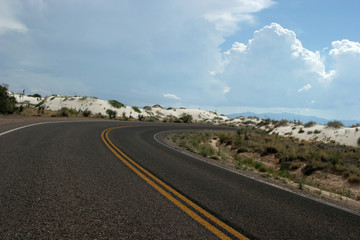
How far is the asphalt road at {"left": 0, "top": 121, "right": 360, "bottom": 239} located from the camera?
3.49 meters

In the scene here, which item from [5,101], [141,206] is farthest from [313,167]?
[5,101]

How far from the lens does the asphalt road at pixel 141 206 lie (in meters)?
3.49

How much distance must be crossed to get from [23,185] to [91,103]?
175 ft

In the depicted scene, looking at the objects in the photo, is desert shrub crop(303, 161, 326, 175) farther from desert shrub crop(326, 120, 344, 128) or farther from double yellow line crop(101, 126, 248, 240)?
desert shrub crop(326, 120, 344, 128)

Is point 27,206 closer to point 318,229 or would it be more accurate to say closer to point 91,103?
point 318,229

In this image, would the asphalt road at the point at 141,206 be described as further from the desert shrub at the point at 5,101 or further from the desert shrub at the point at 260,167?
the desert shrub at the point at 5,101

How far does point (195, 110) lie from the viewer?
72312 millimetres

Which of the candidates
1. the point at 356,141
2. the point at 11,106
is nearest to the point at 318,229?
the point at 356,141

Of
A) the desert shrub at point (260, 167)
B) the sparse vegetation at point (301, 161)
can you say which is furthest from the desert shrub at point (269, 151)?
the desert shrub at point (260, 167)

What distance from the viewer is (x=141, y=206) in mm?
4379

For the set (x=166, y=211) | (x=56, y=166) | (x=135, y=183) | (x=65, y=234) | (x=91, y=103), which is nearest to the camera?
(x=65, y=234)

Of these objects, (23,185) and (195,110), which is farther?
(195,110)

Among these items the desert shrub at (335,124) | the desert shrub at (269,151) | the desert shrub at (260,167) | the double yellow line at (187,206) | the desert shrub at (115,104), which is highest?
the desert shrub at (115,104)

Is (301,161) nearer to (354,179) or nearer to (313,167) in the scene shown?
(313,167)
